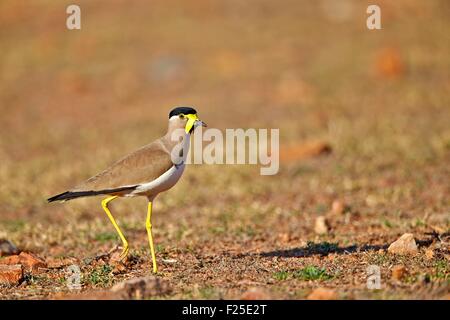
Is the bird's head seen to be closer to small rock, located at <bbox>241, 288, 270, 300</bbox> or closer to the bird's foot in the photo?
the bird's foot

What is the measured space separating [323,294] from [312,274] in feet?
2.45

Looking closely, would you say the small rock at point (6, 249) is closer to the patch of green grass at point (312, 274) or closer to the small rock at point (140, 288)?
the small rock at point (140, 288)

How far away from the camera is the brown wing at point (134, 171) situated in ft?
20.9

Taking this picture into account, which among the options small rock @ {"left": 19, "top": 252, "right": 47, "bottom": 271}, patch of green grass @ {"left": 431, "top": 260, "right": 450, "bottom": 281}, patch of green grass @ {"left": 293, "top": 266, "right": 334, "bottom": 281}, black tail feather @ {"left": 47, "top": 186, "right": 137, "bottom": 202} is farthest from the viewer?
small rock @ {"left": 19, "top": 252, "right": 47, "bottom": 271}

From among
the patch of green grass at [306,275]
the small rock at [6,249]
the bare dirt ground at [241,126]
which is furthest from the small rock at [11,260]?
the patch of green grass at [306,275]

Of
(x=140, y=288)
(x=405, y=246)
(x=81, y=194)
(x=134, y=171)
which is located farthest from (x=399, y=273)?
(x=81, y=194)

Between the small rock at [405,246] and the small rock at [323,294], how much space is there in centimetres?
175

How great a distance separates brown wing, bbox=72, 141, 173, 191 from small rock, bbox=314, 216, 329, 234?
2624 millimetres

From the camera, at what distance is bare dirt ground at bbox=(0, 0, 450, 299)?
21.2ft

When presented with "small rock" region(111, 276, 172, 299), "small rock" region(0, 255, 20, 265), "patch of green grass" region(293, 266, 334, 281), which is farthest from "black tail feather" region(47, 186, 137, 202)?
"patch of green grass" region(293, 266, 334, 281)

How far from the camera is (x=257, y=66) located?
18953 millimetres
